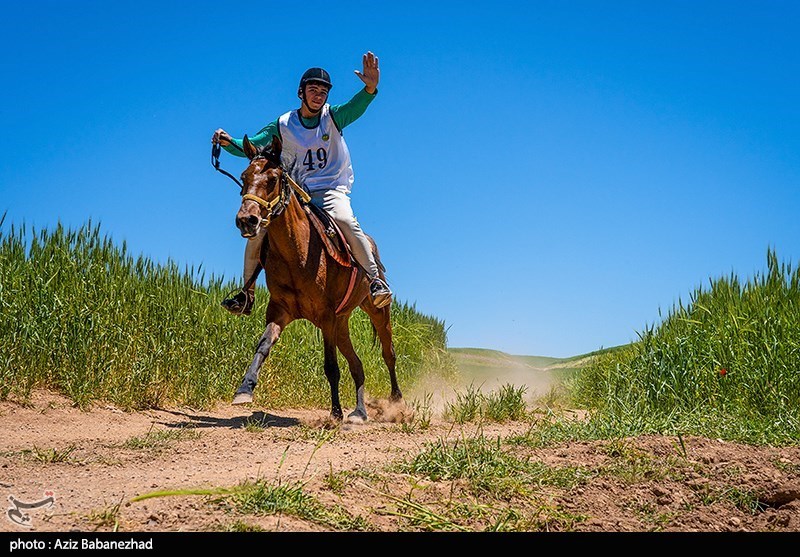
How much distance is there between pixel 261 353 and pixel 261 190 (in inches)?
62.0

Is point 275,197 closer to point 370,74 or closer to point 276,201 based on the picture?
point 276,201

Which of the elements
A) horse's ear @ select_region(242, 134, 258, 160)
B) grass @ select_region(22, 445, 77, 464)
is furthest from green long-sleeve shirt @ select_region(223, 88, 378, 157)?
grass @ select_region(22, 445, 77, 464)

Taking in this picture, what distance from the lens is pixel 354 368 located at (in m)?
7.99

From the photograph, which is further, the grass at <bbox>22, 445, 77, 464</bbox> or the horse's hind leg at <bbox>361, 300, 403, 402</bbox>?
the horse's hind leg at <bbox>361, 300, 403, 402</bbox>

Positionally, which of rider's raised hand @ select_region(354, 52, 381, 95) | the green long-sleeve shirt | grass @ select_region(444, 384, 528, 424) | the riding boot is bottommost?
grass @ select_region(444, 384, 528, 424)

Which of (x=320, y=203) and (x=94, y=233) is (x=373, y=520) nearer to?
(x=320, y=203)

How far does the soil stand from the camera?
298 cm

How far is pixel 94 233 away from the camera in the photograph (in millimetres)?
8930

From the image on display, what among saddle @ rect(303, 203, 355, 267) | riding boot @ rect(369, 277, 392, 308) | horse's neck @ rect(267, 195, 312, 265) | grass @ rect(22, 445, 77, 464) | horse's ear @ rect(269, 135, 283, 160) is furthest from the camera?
riding boot @ rect(369, 277, 392, 308)

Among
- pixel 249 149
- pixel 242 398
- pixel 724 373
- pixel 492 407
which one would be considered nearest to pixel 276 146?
pixel 249 149

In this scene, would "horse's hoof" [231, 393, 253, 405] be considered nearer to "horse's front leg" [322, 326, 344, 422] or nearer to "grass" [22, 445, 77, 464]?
"horse's front leg" [322, 326, 344, 422]

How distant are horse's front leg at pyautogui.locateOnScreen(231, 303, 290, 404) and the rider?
19.7 inches
